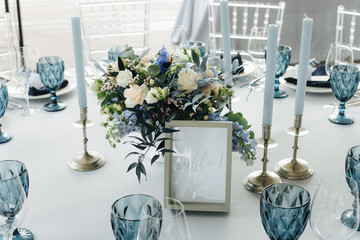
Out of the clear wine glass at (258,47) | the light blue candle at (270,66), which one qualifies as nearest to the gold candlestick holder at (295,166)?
the light blue candle at (270,66)

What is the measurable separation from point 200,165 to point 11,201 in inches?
16.5

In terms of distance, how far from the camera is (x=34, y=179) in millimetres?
1322

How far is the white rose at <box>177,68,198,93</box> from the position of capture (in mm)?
1143

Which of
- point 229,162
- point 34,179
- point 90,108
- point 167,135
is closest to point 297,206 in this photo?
point 229,162

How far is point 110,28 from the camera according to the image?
5199 mm

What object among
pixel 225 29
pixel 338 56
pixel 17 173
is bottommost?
pixel 17 173

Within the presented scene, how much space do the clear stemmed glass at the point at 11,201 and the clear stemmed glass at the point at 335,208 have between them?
0.57 metres

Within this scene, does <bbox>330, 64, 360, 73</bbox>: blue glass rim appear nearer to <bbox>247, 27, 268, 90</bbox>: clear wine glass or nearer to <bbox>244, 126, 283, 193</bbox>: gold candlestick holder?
<bbox>247, 27, 268, 90</bbox>: clear wine glass

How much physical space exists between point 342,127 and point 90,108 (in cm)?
87

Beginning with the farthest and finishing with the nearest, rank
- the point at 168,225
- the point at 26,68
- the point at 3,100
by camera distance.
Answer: the point at 26,68, the point at 3,100, the point at 168,225

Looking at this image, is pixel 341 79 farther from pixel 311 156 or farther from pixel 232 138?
pixel 232 138

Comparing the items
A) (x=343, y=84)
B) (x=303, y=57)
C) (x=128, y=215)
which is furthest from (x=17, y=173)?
(x=343, y=84)

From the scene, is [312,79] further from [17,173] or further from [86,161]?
[17,173]

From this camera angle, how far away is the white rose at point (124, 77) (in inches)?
47.1
